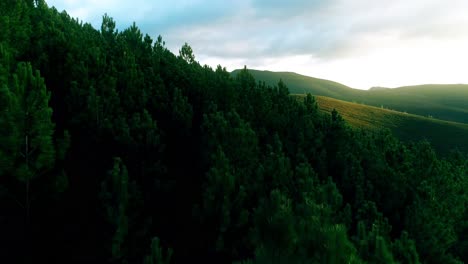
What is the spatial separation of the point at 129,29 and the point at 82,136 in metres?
15.2

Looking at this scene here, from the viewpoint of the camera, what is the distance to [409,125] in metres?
98.5

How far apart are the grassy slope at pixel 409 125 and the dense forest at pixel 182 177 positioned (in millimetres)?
73228

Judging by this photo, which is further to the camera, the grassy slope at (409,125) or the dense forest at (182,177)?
the grassy slope at (409,125)

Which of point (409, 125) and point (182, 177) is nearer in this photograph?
point (182, 177)

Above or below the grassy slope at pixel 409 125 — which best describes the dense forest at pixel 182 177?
above

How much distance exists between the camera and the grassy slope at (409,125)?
8606 centimetres

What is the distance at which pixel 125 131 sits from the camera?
13.3 metres

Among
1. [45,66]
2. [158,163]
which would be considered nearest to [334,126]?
[158,163]

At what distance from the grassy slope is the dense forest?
73.2 meters

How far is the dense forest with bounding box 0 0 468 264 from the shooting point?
10430 millimetres

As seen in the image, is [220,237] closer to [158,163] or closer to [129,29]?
[158,163]

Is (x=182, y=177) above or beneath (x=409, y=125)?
above

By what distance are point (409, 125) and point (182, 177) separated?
97464mm

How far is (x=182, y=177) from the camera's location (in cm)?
1484
